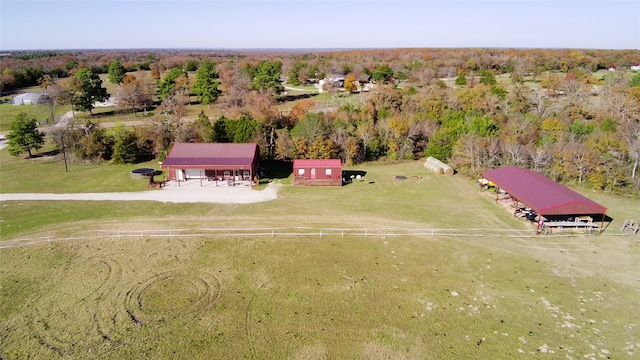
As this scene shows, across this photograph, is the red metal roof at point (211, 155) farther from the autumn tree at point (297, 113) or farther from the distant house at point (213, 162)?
the autumn tree at point (297, 113)

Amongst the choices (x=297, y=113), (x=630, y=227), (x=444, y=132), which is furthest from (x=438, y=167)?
(x=297, y=113)

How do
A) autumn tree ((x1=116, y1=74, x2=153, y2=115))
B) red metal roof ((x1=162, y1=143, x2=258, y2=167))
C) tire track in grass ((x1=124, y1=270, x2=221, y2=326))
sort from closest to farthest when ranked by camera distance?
1. tire track in grass ((x1=124, y1=270, x2=221, y2=326))
2. red metal roof ((x1=162, y1=143, x2=258, y2=167))
3. autumn tree ((x1=116, y1=74, x2=153, y2=115))

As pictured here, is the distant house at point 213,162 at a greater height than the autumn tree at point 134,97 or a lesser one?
lesser

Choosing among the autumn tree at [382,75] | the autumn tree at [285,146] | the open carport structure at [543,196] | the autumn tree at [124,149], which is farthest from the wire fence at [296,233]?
the autumn tree at [382,75]

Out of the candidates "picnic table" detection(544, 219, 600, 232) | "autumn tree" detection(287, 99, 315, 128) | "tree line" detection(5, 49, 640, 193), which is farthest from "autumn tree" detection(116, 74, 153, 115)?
"picnic table" detection(544, 219, 600, 232)

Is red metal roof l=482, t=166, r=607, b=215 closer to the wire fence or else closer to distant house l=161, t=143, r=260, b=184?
the wire fence

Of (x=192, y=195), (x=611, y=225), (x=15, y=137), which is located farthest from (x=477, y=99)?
(x=15, y=137)
